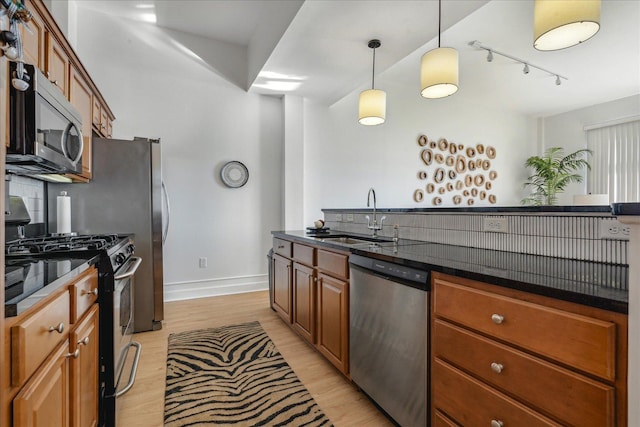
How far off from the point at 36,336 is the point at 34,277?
272 mm

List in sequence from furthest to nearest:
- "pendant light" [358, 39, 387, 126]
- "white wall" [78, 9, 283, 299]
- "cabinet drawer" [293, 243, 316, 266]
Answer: "white wall" [78, 9, 283, 299]
"pendant light" [358, 39, 387, 126]
"cabinet drawer" [293, 243, 316, 266]

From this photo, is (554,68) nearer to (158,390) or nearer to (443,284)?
(443,284)

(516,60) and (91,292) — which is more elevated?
(516,60)

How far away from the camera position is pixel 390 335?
1.54m

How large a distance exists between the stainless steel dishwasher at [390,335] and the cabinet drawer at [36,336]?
50.8 inches

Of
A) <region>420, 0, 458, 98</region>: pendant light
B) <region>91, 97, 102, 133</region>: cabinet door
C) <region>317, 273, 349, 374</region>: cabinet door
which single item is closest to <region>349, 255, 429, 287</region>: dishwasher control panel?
<region>317, 273, 349, 374</region>: cabinet door

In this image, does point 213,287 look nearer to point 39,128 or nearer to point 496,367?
point 39,128

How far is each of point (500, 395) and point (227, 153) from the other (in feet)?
12.6

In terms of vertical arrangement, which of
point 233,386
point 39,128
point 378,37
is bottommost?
point 233,386

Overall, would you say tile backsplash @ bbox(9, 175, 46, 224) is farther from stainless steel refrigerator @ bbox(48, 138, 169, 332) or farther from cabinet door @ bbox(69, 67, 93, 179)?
cabinet door @ bbox(69, 67, 93, 179)

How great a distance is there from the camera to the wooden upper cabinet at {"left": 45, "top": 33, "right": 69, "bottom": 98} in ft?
6.23

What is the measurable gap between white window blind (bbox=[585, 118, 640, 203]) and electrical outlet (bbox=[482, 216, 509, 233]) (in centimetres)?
588

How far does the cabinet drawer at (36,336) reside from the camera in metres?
0.77

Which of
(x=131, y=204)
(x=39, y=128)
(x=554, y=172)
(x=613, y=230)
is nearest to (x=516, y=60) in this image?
(x=554, y=172)
